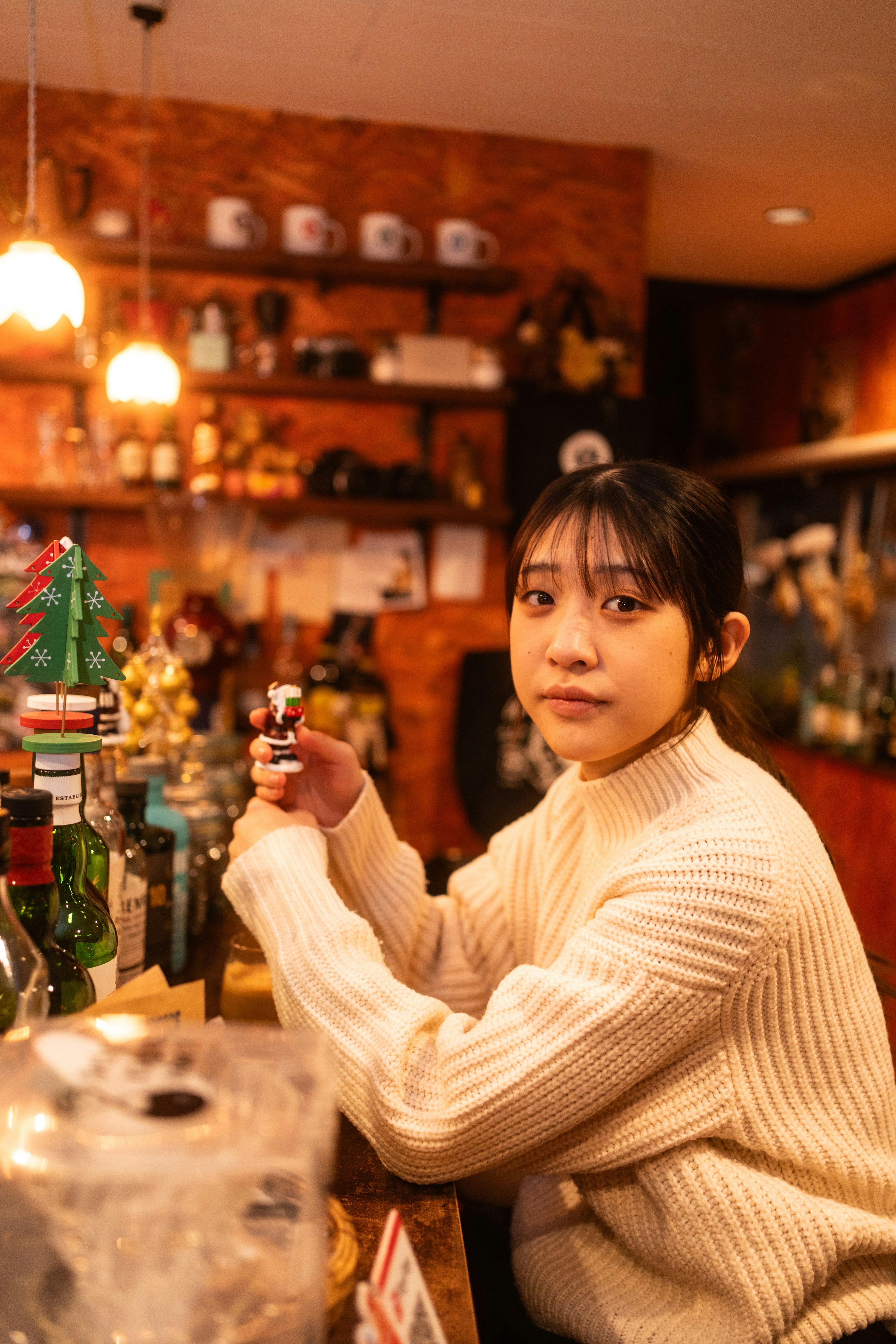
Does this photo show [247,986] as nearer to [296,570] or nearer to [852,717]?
[296,570]

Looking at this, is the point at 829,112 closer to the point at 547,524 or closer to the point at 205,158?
the point at 205,158

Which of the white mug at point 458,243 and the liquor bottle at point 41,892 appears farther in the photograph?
the white mug at point 458,243

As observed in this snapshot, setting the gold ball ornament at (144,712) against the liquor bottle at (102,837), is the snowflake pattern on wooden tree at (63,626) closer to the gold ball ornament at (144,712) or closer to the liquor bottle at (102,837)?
the liquor bottle at (102,837)

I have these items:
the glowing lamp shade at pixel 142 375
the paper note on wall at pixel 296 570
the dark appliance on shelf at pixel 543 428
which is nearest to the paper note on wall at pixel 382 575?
the paper note on wall at pixel 296 570

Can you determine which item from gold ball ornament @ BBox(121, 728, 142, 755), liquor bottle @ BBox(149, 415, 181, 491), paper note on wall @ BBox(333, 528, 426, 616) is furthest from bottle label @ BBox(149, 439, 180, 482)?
gold ball ornament @ BBox(121, 728, 142, 755)

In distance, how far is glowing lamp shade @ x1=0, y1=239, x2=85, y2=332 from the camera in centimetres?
233

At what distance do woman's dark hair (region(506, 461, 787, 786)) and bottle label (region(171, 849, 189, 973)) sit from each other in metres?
0.61

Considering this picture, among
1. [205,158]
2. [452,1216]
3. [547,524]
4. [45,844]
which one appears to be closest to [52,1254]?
[45,844]

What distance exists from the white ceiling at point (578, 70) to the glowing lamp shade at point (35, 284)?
0.88m

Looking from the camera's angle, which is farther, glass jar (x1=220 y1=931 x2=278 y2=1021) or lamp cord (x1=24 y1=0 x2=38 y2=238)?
lamp cord (x1=24 y1=0 x2=38 y2=238)

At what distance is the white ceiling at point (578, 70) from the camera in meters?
2.69

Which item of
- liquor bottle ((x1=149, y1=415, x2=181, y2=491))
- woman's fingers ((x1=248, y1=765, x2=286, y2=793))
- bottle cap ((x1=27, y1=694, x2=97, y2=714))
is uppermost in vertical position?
liquor bottle ((x1=149, y1=415, x2=181, y2=491))

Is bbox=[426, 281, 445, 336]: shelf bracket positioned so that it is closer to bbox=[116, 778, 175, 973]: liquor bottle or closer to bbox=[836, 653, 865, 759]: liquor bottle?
bbox=[836, 653, 865, 759]: liquor bottle

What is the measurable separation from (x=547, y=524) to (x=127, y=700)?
0.86 metres
